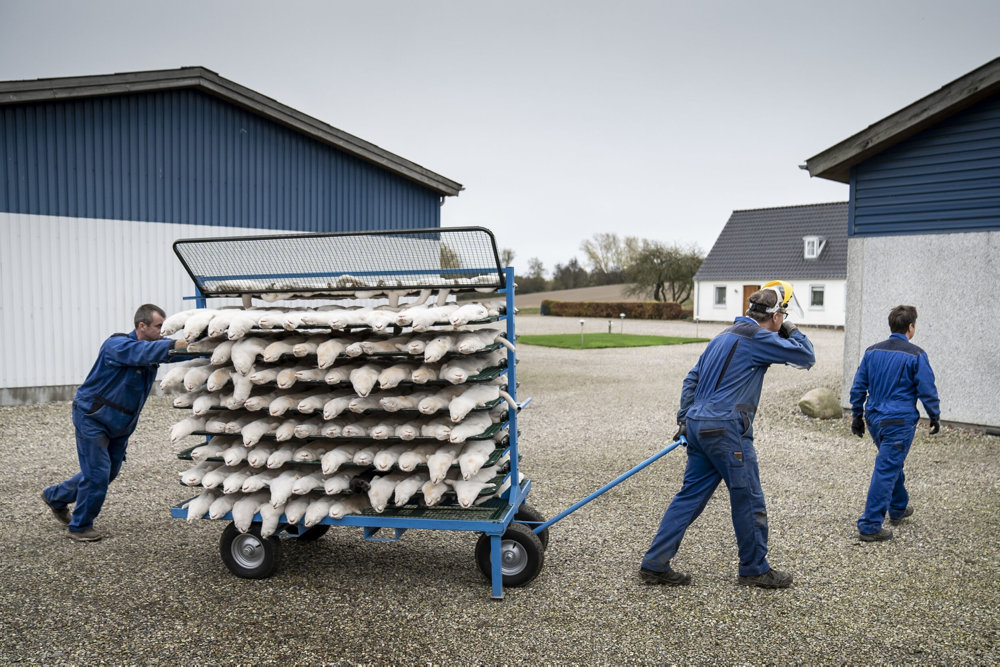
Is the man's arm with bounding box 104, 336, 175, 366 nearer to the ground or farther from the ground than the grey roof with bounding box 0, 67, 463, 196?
nearer to the ground

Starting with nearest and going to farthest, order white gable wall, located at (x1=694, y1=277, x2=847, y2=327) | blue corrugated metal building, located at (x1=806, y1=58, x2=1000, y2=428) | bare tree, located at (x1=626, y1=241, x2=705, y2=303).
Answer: blue corrugated metal building, located at (x1=806, y1=58, x2=1000, y2=428) → white gable wall, located at (x1=694, y1=277, x2=847, y2=327) → bare tree, located at (x1=626, y1=241, x2=705, y2=303)

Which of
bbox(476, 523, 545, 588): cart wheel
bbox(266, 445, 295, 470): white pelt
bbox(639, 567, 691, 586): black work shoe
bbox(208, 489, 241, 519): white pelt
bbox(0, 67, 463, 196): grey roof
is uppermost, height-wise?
bbox(0, 67, 463, 196): grey roof

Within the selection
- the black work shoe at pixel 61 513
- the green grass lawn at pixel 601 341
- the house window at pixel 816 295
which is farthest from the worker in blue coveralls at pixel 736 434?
the house window at pixel 816 295

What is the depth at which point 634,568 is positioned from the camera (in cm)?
509

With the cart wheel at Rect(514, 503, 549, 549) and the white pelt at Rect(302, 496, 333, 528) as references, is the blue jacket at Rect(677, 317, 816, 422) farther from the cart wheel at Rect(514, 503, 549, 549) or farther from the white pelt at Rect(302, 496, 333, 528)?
the white pelt at Rect(302, 496, 333, 528)

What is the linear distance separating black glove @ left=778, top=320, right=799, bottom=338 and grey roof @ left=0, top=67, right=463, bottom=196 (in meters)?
11.5

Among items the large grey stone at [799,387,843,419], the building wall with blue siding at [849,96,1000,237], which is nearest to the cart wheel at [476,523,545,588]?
the large grey stone at [799,387,843,419]

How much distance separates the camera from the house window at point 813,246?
3722cm

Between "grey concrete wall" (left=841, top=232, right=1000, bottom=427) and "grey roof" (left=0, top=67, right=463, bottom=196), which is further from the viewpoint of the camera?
"grey roof" (left=0, top=67, right=463, bottom=196)

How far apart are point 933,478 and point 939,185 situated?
4.66 metres

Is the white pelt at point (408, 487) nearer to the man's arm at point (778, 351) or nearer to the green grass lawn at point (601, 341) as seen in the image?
the man's arm at point (778, 351)

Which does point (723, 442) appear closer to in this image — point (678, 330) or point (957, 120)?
point (957, 120)

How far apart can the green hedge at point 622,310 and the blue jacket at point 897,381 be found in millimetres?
37345

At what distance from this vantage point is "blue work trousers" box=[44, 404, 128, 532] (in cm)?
549
